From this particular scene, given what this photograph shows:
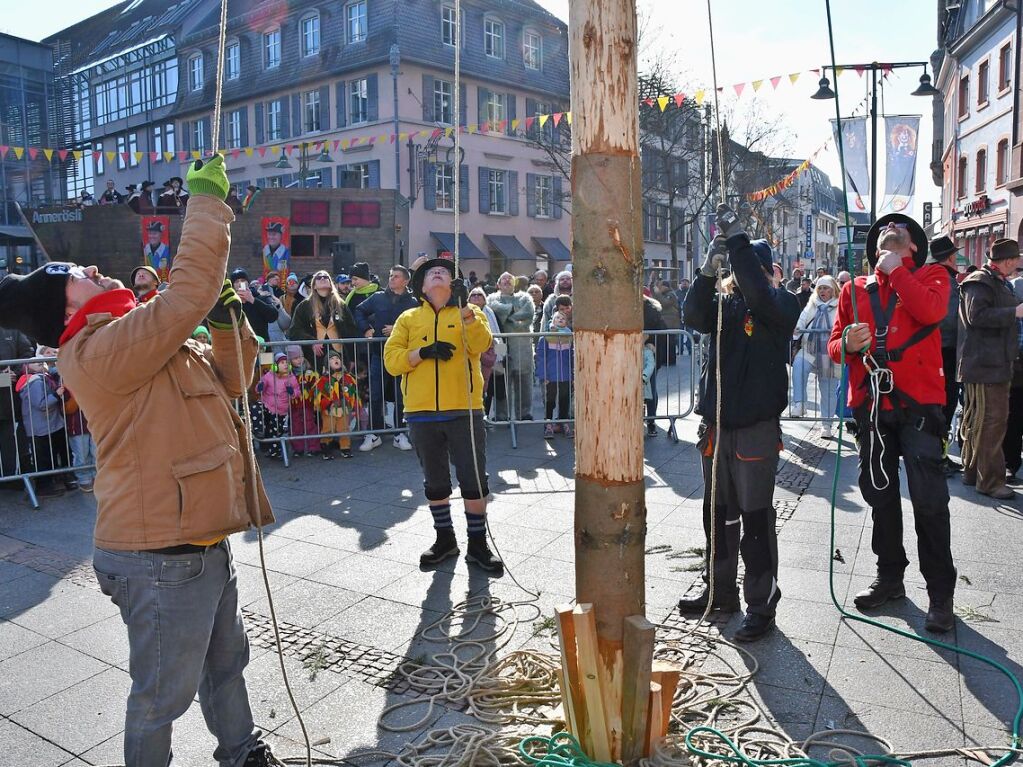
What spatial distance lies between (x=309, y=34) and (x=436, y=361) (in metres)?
36.5

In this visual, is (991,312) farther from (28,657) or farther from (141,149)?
(141,149)

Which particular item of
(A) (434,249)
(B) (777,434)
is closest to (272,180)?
(A) (434,249)

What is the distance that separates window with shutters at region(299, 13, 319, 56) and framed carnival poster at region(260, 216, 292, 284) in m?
20.7

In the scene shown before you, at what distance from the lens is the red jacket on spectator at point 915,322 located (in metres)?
4.25

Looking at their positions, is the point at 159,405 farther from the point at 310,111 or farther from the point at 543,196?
the point at 310,111

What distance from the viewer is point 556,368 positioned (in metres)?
9.85

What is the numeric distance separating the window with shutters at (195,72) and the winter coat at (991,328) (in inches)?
1698

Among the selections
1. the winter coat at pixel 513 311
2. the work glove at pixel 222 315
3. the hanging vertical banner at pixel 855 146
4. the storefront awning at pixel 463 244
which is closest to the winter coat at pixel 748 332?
the work glove at pixel 222 315

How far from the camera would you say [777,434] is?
4324 millimetres

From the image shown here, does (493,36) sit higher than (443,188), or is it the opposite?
(493,36)

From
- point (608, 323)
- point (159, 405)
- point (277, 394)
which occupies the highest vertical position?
point (608, 323)

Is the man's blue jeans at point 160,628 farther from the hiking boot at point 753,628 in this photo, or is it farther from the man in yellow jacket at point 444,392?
the man in yellow jacket at point 444,392

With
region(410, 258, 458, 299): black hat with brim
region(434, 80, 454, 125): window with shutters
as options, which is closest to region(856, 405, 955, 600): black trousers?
region(410, 258, 458, 299): black hat with brim

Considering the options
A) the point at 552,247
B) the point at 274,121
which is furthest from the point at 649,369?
the point at 274,121
